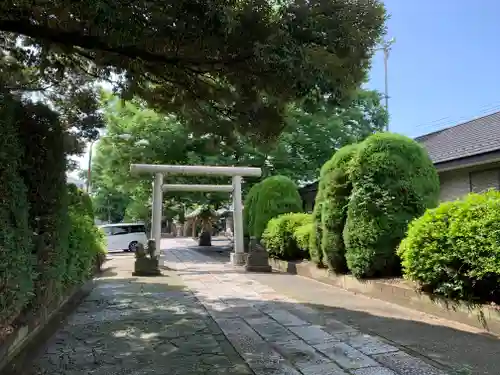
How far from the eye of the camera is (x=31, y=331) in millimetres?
5281

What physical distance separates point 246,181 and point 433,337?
50.9ft

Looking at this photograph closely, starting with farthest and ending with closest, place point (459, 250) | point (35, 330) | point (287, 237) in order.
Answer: point (287, 237) < point (459, 250) < point (35, 330)

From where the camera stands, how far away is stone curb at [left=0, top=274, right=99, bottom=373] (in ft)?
14.0

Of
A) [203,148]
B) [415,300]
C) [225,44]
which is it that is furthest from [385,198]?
[203,148]

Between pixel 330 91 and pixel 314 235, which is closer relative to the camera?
pixel 330 91

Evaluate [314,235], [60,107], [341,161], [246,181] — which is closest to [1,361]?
[60,107]

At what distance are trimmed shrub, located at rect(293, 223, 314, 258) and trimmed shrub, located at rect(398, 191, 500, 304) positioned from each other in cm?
527

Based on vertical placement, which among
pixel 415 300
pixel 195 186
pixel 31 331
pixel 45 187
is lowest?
pixel 31 331

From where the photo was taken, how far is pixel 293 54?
4.39m

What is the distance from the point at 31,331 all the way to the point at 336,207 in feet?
19.6

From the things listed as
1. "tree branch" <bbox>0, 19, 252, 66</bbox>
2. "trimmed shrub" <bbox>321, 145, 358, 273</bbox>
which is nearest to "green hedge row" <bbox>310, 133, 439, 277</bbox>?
"trimmed shrub" <bbox>321, 145, 358, 273</bbox>

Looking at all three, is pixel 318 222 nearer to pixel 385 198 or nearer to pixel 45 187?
pixel 385 198

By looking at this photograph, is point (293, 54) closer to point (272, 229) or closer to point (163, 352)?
point (163, 352)

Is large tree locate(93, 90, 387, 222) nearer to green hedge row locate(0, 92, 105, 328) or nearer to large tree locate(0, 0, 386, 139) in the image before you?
large tree locate(0, 0, 386, 139)
